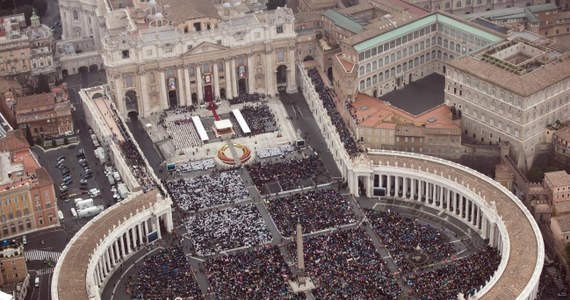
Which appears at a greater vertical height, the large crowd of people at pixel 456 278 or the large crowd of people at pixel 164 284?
the large crowd of people at pixel 164 284

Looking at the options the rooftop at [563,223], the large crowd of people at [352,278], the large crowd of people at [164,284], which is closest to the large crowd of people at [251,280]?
the large crowd of people at [164,284]

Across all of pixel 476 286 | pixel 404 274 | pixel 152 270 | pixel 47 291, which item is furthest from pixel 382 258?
pixel 47 291

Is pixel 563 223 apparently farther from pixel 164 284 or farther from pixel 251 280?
pixel 164 284

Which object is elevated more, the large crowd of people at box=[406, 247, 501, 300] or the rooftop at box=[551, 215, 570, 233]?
the rooftop at box=[551, 215, 570, 233]

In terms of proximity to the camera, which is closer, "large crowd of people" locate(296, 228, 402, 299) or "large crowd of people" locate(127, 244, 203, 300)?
"large crowd of people" locate(296, 228, 402, 299)

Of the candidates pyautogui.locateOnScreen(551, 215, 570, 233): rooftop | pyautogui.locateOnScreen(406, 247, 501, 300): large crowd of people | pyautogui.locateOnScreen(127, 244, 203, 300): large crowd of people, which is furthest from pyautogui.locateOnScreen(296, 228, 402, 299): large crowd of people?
pyautogui.locateOnScreen(551, 215, 570, 233): rooftop

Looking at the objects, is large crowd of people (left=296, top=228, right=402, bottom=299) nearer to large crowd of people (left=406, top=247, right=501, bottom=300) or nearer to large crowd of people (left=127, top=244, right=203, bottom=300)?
large crowd of people (left=406, top=247, right=501, bottom=300)

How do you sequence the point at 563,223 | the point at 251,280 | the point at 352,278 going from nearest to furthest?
the point at 352,278, the point at 251,280, the point at 563,223

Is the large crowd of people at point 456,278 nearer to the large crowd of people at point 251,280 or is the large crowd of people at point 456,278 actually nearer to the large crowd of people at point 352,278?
the large crowd of people at point 352,278

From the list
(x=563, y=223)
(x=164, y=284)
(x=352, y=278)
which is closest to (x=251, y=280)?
(x=164, y=284)
